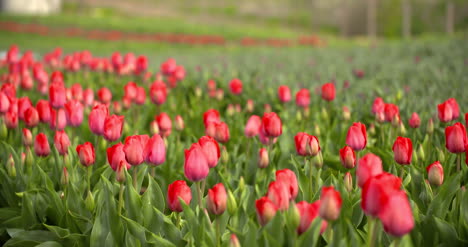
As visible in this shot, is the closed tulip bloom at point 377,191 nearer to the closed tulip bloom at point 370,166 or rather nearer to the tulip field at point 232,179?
the tulip field at point 232,179

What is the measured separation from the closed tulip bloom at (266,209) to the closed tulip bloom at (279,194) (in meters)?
0.05

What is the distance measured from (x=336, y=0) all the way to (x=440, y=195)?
113 ft

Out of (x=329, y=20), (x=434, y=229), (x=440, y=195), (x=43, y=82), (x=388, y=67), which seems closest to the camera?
(x=434, y=229)

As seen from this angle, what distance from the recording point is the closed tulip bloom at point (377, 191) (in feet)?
3.46

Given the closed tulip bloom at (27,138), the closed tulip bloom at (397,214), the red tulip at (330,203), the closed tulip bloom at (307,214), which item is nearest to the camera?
the closed tulip bloom at (397,214)

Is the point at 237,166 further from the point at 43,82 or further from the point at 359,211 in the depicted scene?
the point at 43,82

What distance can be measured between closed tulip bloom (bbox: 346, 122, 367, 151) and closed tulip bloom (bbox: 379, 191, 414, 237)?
849 millimetres

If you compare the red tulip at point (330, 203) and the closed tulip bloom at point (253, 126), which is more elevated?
the red tulip at point (330, 203)

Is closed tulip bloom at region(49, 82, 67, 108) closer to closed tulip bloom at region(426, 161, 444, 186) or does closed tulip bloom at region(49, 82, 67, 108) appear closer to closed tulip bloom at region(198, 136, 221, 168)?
closed tulip bloom at region(198, 136, 221, 168)

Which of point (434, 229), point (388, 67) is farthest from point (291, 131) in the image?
point (388, 67)

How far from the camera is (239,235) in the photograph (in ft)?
4.69

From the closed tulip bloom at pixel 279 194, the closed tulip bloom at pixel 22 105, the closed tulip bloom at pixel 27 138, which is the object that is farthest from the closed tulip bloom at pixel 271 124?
the closed tulip bloom at pixel 22 105

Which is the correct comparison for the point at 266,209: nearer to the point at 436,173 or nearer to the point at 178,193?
the point at 178,193

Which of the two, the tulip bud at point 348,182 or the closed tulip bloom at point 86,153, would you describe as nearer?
the tulip bud at point 348,182
